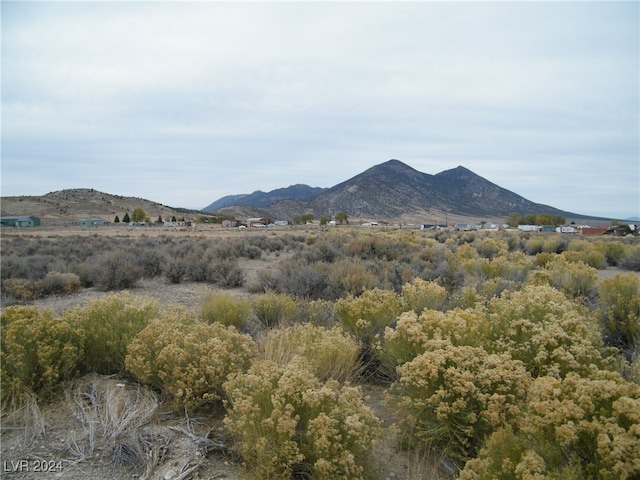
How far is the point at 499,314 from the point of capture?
16.6ft

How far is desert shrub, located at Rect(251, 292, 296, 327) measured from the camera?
24.2ft

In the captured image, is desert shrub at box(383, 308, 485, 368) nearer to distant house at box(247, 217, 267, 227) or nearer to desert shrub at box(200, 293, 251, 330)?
desert shrub at box(200, 293, 251, 330)

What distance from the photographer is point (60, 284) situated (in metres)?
11.3

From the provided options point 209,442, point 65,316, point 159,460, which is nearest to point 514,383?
point 209,442

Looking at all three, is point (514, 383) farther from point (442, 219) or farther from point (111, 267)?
point (442, 219)

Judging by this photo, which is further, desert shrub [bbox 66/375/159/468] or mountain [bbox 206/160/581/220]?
mountain [bbox 206/160/581/220]

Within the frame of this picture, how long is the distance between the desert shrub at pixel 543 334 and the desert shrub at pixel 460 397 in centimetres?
37

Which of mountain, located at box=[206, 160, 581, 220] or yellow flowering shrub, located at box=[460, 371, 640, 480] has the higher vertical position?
mountain, located at box=[206, 160, 581, 220]

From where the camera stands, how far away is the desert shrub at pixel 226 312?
6.88 metres

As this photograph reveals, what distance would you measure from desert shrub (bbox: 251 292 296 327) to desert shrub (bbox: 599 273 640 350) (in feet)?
15.9

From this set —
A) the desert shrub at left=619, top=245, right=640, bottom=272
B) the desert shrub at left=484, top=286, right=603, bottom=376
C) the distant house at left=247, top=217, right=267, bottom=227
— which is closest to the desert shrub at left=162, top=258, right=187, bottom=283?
the desert shrub at left=484, top=286, right=603, bottom=376

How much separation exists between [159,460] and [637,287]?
24.9 ft

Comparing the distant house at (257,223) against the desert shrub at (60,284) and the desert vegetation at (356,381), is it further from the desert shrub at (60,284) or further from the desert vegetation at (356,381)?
the desert vegetation at (356,381)

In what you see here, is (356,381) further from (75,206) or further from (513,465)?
(75,206)
